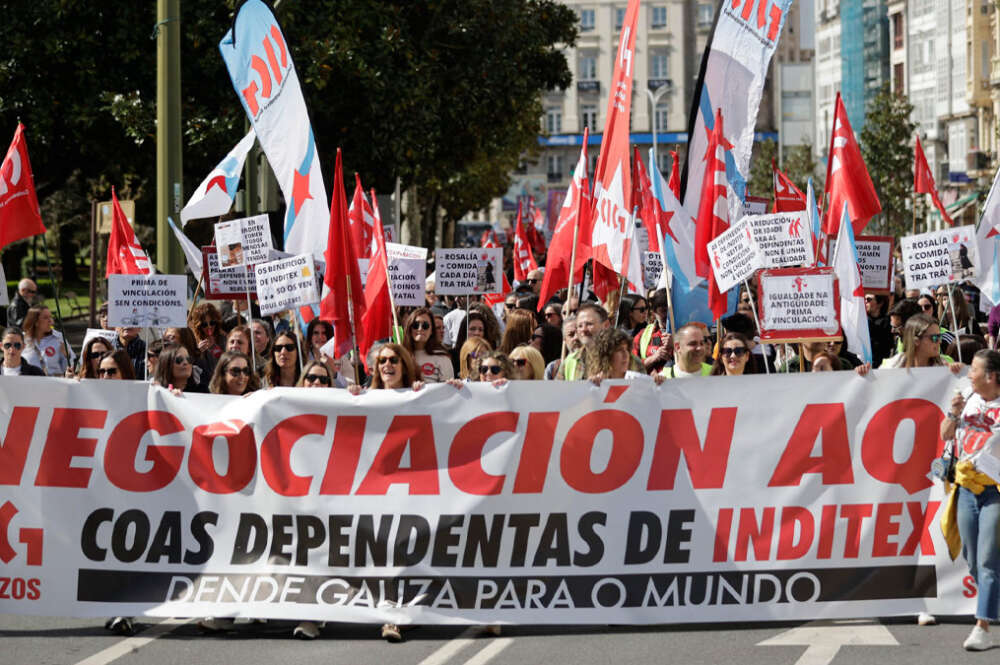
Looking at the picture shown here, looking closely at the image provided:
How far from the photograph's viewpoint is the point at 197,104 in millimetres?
23125

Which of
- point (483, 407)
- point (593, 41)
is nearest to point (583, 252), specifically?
point (483, 407)

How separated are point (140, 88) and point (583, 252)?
38.6ft

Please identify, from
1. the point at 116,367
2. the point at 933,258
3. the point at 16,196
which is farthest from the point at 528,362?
the point at 16,196

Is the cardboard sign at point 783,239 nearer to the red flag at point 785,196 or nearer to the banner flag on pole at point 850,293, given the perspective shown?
the banner flag on pole at point 850,293

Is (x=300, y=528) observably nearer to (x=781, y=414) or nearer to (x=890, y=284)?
(x=781, y=414)

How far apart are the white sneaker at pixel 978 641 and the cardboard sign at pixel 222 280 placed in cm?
659

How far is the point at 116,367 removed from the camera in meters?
10.4

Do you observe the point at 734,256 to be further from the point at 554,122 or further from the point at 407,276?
the point at 554,122

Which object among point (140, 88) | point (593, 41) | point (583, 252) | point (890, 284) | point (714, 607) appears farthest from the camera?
point (593, 41)

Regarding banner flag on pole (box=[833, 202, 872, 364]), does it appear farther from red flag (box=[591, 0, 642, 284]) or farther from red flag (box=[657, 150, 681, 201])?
red flag (box=[657, 150, 681, 201])

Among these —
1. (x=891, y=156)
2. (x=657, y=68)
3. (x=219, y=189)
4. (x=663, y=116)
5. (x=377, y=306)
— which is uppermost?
(x=657, y=68)

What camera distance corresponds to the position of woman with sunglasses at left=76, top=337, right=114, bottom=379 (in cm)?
1158

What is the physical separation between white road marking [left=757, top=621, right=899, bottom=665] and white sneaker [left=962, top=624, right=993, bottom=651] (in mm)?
340

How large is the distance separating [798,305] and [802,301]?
3 centimetres
